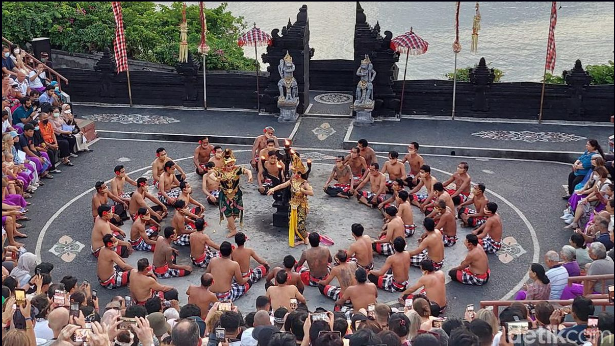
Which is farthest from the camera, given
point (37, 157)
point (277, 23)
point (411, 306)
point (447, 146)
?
point (277, 23)

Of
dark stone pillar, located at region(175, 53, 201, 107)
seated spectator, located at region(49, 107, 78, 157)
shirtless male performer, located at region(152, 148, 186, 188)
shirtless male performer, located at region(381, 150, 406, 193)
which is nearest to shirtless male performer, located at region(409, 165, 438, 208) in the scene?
shirtless male performer, located at region(381, 150, 406, 193)

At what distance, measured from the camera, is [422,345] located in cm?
855

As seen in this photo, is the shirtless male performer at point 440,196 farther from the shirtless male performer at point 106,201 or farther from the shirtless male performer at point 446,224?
the shirtless male performer at point 106,201

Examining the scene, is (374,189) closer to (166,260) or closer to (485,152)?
(485,152)

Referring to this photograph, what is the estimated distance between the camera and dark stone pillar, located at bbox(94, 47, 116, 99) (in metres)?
25.9

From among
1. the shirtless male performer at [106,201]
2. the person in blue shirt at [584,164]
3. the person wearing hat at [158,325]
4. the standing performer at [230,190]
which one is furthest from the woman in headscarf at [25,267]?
the person in blue shirt at [584,164]

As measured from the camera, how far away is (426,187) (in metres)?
17.9

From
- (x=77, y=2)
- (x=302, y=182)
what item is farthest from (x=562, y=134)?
(x=77, y=2)

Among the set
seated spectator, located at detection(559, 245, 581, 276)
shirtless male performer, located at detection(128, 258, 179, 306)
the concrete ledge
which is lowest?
shirtless male performer, located at detection(128, 258, 179, 306)

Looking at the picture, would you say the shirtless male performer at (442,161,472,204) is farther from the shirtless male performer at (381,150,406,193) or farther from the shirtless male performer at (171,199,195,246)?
the shirtless male performer at (171,199,195,246)

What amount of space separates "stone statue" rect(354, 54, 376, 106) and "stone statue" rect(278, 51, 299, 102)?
2.02m

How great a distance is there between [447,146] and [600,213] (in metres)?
7.49

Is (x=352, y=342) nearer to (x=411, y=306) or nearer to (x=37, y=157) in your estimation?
(x=411, y=306)

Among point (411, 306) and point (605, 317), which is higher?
point (605, 317)
